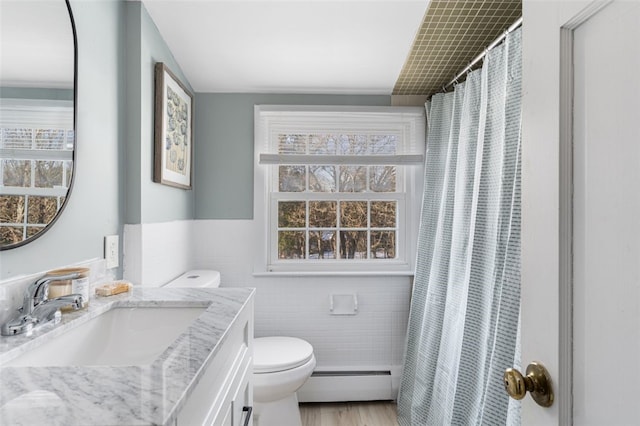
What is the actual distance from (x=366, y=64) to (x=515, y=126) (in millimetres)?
954

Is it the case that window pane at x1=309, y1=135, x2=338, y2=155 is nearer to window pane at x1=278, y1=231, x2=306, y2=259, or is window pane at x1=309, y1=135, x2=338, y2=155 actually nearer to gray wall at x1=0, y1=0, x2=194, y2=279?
window pane at x1=278, y1=231, x2=306, y2=259

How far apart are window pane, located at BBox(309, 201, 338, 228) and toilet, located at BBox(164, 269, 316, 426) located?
74cm

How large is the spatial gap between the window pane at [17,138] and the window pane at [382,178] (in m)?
1.87

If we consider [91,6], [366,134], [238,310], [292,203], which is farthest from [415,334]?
[91,6]

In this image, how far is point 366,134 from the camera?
2.41m

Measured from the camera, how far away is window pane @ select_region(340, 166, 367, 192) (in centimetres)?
246

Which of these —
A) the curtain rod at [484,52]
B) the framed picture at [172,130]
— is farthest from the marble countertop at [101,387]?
the curtain rod at [484,52]

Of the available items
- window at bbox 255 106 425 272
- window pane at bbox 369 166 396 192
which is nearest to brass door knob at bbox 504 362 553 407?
window at bbox 255 106 425 272

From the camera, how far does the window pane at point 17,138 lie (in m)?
0.88

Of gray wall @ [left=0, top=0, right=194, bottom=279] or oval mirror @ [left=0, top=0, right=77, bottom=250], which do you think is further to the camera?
gray wall @ [left=0, top=0, right=194, bottom=279]

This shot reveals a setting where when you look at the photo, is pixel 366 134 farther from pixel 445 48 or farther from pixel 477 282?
pixel 477 282

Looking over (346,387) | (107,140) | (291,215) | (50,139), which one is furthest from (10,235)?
(346,387)

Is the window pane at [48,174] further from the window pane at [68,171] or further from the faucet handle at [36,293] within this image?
the faucet handle at [36,293]

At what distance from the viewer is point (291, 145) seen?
242 centimetres
